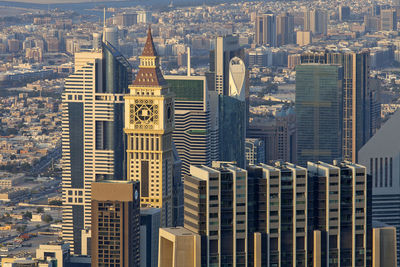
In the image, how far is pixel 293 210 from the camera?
104 ft

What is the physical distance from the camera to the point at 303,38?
151m

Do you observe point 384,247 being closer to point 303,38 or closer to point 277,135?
point 277,135

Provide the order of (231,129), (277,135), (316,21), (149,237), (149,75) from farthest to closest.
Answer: (316,21)
(277,135)
(231,129)
(149,75)
(149,237)

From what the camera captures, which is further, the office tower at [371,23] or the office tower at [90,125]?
the office tower at [371,23]

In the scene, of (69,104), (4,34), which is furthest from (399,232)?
(4,34)

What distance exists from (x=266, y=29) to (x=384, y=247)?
124 m

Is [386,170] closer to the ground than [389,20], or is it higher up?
closer to the ground

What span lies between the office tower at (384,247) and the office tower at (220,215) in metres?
2.26

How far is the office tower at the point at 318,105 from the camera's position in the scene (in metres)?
80.2

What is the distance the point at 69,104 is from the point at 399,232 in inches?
1222

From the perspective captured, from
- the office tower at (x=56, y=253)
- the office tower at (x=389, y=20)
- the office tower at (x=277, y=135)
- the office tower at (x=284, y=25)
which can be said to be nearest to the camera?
the office tower at (x=56, y=253)

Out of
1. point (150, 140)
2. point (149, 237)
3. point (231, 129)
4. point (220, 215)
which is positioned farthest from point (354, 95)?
point (220, 215)

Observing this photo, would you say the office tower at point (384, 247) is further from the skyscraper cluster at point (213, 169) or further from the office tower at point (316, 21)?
the office tower at point (316, 21)

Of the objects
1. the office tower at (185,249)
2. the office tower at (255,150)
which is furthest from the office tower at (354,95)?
the office tower at (185,249)
